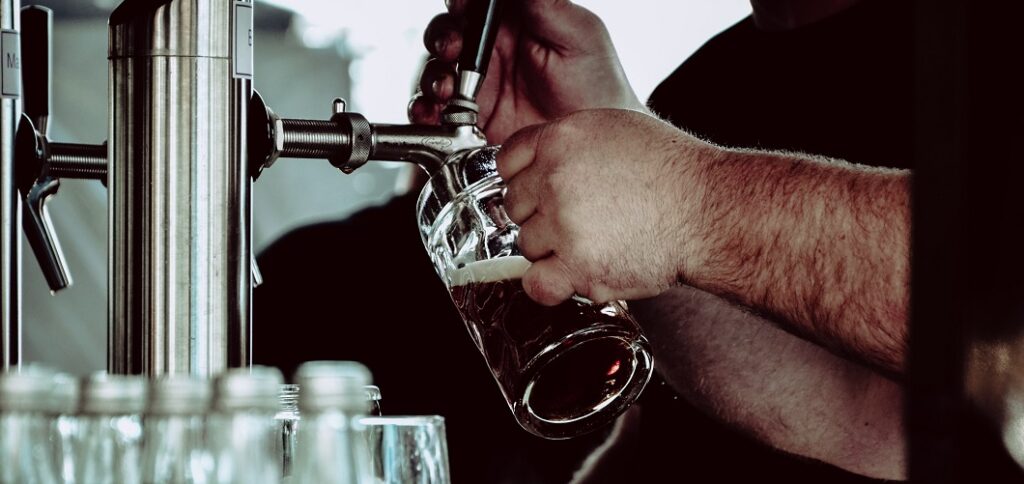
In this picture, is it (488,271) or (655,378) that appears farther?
(655,378)

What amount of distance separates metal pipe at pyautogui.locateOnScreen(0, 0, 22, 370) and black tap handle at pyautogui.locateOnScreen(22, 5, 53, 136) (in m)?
0.09

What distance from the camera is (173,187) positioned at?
0.61 m

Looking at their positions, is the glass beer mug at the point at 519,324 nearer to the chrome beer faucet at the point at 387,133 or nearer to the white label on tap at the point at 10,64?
the chrome beer faucet at the point at 387,133

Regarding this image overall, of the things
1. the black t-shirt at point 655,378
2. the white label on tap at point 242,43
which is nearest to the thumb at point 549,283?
the white label on tap at point 242,43

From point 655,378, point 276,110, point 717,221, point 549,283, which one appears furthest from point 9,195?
point 276,110

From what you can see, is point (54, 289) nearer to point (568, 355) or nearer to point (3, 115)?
point (3, 115)

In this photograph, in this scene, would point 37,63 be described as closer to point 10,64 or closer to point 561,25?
point 10,64

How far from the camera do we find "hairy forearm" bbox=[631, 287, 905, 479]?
1.40 meters

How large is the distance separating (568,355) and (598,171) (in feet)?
0.46

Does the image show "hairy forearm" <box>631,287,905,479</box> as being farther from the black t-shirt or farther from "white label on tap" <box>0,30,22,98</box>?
"white label on tap" <box>0,30,22,98</box>

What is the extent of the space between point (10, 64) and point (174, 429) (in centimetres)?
51

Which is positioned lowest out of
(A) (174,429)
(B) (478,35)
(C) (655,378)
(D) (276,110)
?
(C) (655,378)

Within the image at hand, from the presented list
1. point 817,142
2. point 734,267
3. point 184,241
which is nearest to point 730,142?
point 817,142

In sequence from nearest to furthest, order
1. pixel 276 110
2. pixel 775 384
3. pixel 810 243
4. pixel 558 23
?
pixel 810 243 → pixel 558 23 → pixel 775 384 → pixel 276 110
